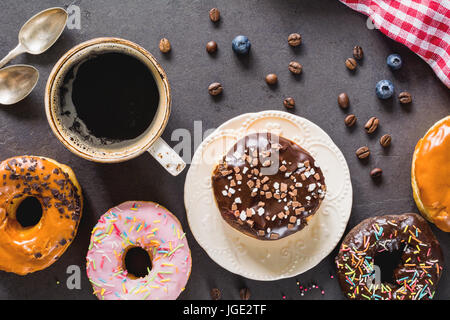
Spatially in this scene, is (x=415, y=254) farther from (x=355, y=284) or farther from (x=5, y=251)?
(x=5, y=251)

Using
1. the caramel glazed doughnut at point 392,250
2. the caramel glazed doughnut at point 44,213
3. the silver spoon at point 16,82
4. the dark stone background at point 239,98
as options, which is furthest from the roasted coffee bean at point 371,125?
the silver spoon at point 16,82

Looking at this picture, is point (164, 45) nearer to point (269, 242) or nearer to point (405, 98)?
point (269, 242)

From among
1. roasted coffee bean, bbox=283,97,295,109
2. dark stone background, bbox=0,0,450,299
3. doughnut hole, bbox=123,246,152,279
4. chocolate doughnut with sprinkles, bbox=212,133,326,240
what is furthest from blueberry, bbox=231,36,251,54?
doughnut hole, bbox=123,246,152,279

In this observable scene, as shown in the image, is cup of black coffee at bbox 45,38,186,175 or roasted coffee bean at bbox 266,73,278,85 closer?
cup of black coffee at bbox 45,38,186,175

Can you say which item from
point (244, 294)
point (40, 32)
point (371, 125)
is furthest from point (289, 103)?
point (40, 32)

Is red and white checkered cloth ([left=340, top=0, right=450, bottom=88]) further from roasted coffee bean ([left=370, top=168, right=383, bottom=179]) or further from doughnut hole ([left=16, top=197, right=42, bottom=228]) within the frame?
doughnut hole ([left=16, top=197, right=42, bottom=228])

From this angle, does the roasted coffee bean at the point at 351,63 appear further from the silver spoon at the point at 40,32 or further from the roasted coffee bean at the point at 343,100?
the silver spoon at the point at 40,32

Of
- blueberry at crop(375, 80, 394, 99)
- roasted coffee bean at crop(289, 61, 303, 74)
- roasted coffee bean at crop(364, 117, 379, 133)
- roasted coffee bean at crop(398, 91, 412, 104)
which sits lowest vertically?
roasted coffee bean at crop(364, 117, 379, 133)
